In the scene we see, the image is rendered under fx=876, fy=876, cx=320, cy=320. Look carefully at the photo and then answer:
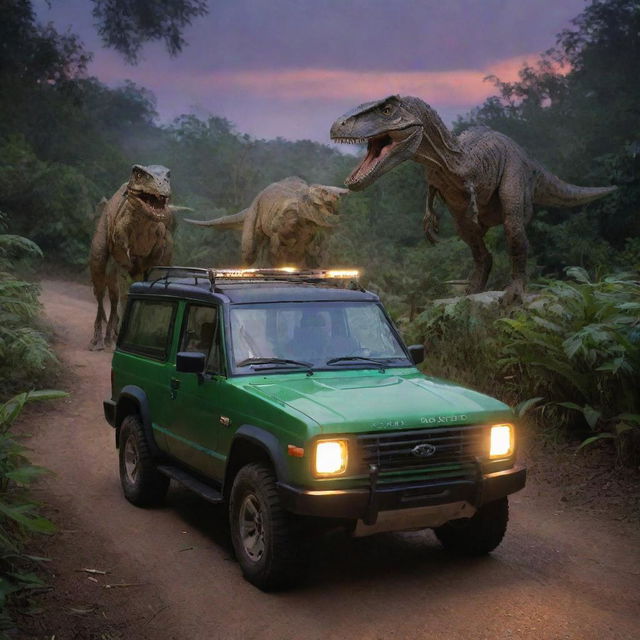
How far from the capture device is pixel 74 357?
13898 mm

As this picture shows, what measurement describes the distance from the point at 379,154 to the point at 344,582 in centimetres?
566

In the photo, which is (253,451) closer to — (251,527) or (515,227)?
(251,527)

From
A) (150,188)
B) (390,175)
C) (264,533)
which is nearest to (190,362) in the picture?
(264,533)

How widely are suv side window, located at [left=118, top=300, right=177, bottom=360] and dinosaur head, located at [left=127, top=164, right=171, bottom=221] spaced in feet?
16.7

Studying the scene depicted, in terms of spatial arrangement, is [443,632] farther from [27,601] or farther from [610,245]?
[610,245]

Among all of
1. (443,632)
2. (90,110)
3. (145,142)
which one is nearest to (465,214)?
(443,632)

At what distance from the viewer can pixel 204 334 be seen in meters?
6.43

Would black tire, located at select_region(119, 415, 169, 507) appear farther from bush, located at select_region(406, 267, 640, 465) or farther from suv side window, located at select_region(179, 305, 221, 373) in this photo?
bush, located at select_region(406, 267, 640, 465)

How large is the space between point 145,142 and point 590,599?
46.1 metres

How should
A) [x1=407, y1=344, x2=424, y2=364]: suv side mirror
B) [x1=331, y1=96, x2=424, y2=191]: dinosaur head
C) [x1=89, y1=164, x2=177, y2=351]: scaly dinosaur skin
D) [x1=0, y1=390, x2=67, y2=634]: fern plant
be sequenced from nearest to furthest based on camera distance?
[x1=0, y1=390, x2=67, y2=634]: fern plant
[x1=407, y1=344, x2=424, y2=364]: suv side mirror
[x1=331, y1=96, x2=424, y2=191]: dinosaur head
[x1=89, y1=164, x2=177, y2=351]: scaly dinosaur skin

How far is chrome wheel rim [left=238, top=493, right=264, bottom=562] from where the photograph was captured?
5354 mm

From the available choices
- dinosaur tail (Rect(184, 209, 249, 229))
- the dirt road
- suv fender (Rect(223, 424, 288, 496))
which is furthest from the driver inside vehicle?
dinosaur tail (Rect(184, 209, 249, 229))

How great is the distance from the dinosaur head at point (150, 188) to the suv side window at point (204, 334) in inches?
241

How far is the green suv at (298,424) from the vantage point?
5.03m
